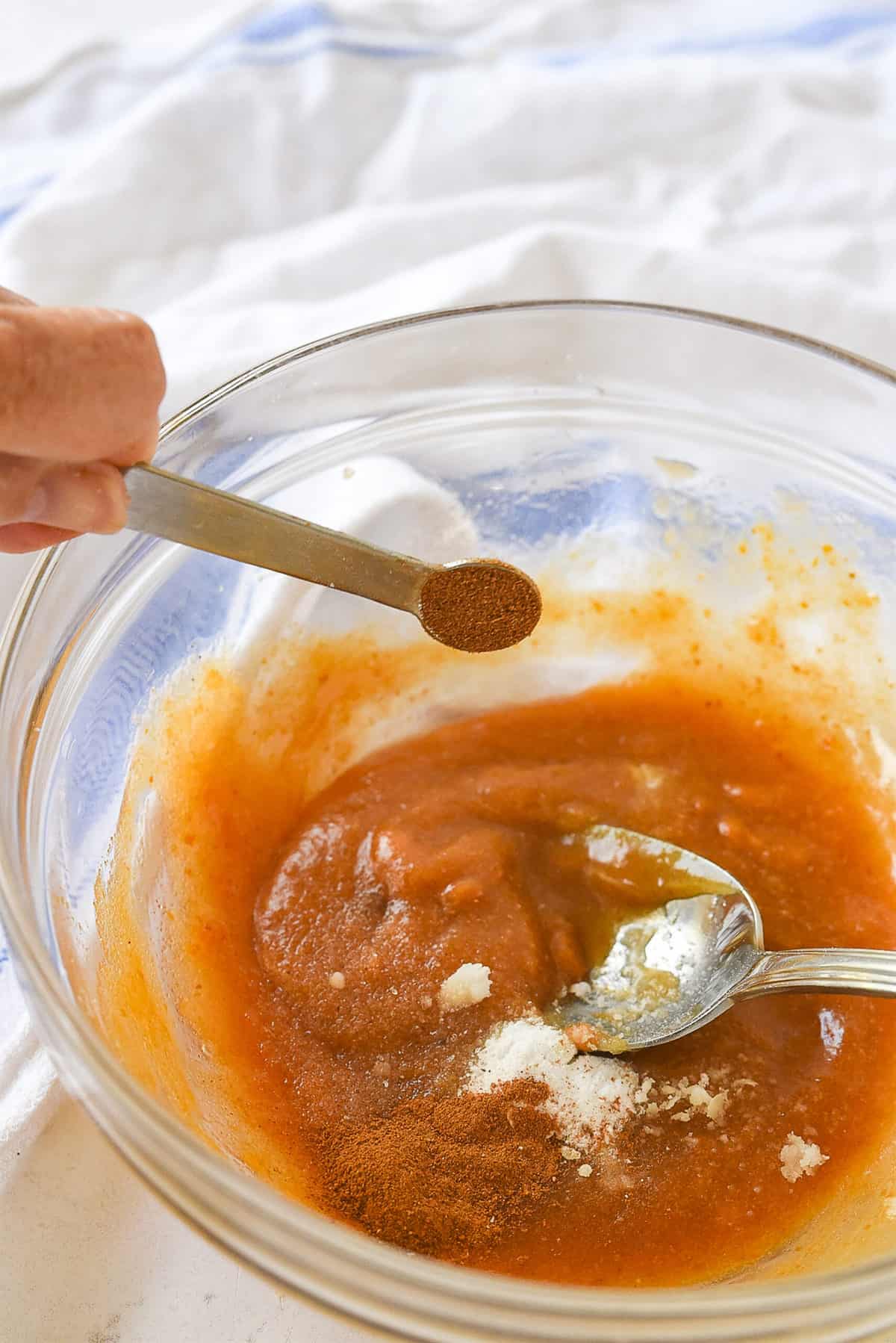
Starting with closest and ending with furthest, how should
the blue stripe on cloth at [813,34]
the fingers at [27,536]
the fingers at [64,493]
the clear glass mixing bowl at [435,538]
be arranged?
1. the clear glass mixing bowl at [435,538]
2. the fingers at [64,493]
3. the fingers at [27,536]
4. the blue stripe on cloth at [813,34]

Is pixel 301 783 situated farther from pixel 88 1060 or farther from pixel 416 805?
pixel 88 1060

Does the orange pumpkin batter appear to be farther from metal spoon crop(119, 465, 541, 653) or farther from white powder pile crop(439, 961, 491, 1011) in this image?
metal spoon crop(119, 465, 541, 653)

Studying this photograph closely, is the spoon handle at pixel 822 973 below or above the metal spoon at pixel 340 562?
below

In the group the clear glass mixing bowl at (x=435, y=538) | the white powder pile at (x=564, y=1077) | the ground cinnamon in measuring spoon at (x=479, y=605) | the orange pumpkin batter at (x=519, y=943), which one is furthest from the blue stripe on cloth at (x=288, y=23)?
the white powder pile at (x=564, y=1077)

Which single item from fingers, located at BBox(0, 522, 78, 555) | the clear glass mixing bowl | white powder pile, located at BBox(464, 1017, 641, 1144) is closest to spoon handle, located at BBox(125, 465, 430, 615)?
fingers, located at BBox(0, 522, 78, 555)

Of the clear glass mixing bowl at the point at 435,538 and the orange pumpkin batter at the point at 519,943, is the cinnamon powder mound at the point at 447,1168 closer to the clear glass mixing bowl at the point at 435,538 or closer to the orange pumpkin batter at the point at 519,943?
the orange pumpkin batter at the point at 519,943
